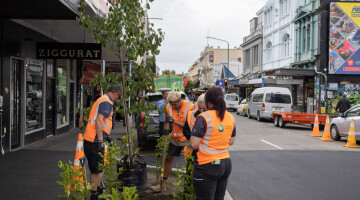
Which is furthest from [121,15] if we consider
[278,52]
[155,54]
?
[278,52]

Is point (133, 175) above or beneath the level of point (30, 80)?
beneath

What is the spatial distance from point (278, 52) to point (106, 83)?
110 feet

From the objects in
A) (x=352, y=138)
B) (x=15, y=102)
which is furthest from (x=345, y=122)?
(x=15, y=102)

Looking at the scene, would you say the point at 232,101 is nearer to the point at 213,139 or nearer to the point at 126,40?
the point at 126,40

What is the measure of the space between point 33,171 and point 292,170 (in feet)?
18.4

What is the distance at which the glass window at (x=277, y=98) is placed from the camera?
23.1 metres

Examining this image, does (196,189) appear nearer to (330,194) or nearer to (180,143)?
(180,143)

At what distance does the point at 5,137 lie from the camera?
32.1 ft

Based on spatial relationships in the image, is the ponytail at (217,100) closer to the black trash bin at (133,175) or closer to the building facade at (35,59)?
the black trash bin at (133,175)

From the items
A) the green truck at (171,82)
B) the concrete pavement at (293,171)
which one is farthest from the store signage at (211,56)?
the concrete pavement at (293,171)

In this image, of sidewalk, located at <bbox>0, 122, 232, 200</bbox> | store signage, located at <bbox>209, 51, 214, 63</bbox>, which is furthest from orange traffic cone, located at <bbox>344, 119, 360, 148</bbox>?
store signage, located at <bbox>209, 51, 214, 63</bbox>

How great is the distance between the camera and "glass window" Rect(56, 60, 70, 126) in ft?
48.0

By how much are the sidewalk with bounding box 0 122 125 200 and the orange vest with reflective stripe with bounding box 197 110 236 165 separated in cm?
308

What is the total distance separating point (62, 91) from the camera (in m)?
15.3
